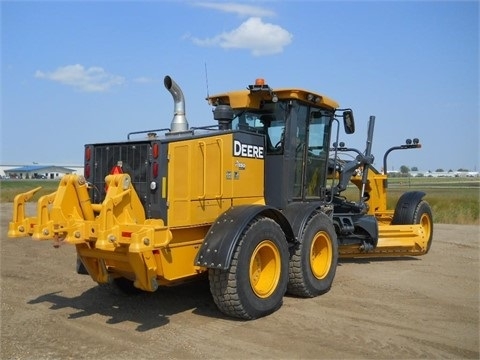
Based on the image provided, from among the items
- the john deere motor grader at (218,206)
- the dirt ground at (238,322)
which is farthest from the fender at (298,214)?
the dirt ground at (238,322)

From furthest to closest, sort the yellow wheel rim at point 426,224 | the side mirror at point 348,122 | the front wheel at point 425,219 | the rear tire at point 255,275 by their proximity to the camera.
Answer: the yellow wheel rim at point 426,224
the front wheel at point 425,219
the side mirror at point 348,122
the rear tire at point 255,275

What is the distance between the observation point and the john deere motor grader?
16.9ft

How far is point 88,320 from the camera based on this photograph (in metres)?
5.56

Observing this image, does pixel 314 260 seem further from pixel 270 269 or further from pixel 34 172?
pixel 34 172

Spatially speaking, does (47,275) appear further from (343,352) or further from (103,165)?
(343,352)

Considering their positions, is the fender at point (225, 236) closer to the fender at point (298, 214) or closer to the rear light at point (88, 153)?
the fender at point (298, 214)

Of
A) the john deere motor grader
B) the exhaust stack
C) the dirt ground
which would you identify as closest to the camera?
the dirt ground

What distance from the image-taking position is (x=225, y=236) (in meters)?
5.35

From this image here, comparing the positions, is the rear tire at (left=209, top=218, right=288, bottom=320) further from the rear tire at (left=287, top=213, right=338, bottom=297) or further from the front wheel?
the front wheel

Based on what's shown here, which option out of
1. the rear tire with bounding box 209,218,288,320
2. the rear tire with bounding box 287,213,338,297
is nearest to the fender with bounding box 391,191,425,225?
the rear tire with bounding box 287,213,338,297

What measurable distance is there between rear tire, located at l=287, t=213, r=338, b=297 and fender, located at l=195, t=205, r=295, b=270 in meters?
1.00

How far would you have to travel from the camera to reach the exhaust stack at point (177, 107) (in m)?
6.33

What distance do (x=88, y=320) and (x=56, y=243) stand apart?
0.99 m

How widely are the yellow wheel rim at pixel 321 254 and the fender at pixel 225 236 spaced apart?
149 centimetres
